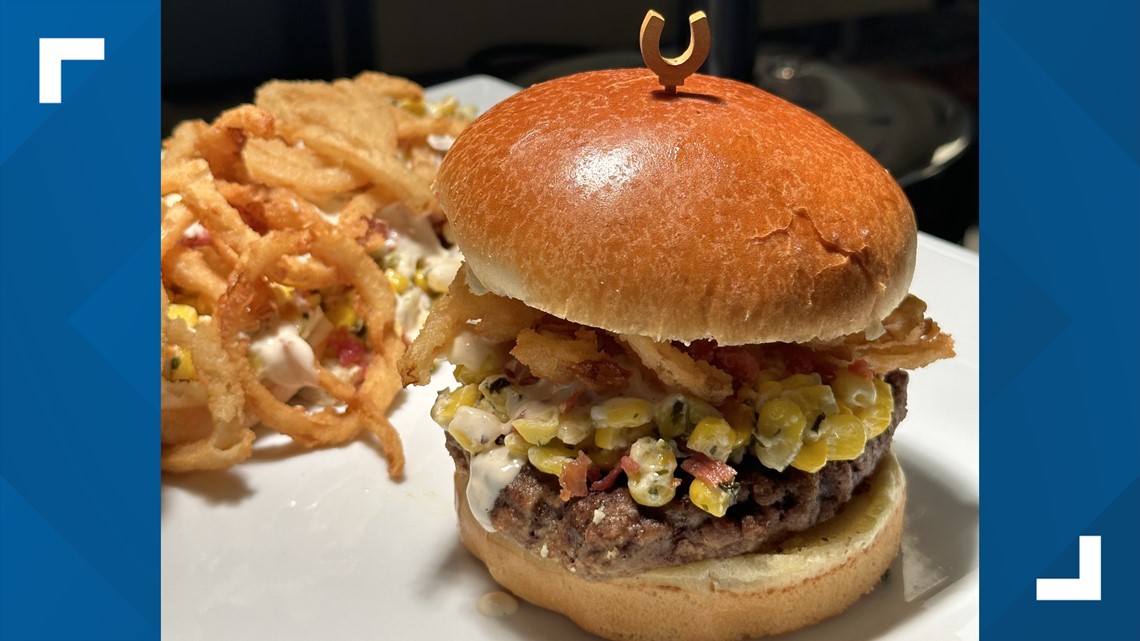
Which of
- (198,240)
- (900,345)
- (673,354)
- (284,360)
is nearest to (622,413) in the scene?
(673,354)

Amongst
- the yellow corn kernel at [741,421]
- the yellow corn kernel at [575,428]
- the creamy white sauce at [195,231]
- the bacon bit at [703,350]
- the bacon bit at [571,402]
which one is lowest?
the creamy white sauce at [195,231]

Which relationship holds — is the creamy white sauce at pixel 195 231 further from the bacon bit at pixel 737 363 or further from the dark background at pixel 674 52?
the dark background at pixel 674 52

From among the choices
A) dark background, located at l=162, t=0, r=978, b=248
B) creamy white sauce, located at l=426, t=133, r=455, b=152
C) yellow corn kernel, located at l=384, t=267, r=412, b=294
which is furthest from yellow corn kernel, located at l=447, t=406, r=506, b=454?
dark background, located at l=162, t=0, r=978, b=248

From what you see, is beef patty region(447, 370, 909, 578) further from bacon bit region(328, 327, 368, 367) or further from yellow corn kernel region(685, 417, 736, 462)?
bacon bit region(328, 327, 368, 367)

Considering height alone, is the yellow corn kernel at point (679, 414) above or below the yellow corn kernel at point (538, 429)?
above

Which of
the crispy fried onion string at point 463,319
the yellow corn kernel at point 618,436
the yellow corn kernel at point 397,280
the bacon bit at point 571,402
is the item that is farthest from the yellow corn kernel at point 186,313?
the yellow corn kernel at point 618,436

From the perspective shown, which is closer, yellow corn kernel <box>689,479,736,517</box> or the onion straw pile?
yellow corn kernel <box>689,479,736,517</box>

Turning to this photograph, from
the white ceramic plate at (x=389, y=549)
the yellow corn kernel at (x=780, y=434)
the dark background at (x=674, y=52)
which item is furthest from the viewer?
the dark background at (x=674, y=52)
